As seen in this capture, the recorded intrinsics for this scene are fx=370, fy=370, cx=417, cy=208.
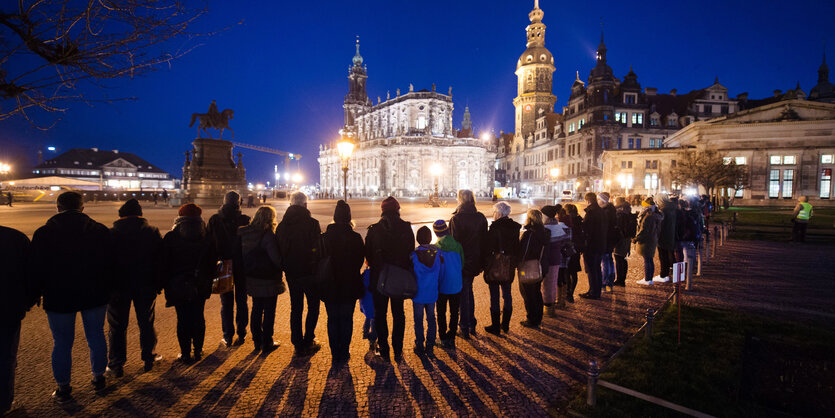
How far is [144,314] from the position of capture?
14.9 ft

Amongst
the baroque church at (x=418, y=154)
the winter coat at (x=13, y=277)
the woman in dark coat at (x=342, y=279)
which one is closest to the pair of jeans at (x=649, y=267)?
the woman in dark coat at (x=342, y=279)

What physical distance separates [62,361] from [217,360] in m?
1.54

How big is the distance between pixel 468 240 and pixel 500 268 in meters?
0.63

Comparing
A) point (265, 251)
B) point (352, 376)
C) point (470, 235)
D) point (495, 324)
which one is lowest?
point (352, 376)

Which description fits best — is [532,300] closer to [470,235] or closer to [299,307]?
[470,235]

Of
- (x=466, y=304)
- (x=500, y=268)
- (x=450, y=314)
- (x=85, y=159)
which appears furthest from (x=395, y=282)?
(x=85, y=159)

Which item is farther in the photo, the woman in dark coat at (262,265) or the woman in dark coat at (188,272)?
the woman in dark coat at (262,265)

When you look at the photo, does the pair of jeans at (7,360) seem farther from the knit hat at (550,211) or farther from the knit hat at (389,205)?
the knit hat at (550,211)

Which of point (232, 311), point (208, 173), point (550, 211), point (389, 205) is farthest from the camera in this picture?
point (208, 173)

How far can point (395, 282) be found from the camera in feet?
15.5

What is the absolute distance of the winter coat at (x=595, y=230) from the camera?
24.9 feet

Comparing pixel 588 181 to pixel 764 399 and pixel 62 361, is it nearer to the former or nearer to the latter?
pixel 764 399

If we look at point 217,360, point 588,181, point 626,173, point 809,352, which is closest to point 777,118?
point 626,173

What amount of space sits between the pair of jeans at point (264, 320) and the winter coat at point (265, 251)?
104 mm
